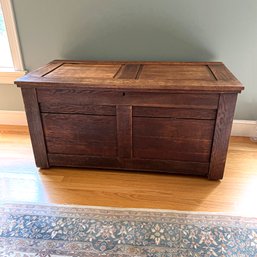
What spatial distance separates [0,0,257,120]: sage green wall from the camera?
1823 millimetres

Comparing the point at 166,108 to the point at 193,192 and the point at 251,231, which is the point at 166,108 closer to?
the point at 193,192

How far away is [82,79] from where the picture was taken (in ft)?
4.97

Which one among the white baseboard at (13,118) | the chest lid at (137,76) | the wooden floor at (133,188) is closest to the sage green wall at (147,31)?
the chest lid at (137,76)

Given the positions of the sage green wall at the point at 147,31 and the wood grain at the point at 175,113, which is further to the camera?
the sage green wall at the point at 147,31

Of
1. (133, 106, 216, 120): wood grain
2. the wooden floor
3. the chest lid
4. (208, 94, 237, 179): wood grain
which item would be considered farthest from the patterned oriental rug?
the chest lid

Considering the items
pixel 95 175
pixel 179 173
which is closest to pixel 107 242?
pixel 95 175

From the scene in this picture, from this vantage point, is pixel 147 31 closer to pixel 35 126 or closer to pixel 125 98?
pixel 125 98

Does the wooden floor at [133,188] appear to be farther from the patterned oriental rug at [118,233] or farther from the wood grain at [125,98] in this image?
the wood grain at [125,98]

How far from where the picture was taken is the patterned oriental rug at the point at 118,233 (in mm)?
1198

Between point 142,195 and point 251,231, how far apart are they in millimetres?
603

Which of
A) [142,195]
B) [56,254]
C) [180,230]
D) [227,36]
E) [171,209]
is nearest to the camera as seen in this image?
[56,254]

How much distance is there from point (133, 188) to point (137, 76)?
696 mm

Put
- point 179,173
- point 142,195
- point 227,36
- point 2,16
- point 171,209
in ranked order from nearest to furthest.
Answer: point 171,209
point 142,195
point 179,173
point 227,36
point 2,16

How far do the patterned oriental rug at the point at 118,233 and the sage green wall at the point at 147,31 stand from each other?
45.6 inches
